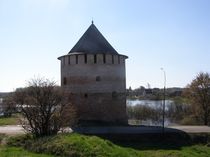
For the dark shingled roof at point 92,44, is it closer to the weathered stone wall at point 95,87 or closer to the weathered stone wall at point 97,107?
the weathered stone wall at point 95,87

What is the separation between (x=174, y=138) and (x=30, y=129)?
853cm

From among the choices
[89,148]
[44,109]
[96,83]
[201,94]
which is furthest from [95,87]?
[89,148]

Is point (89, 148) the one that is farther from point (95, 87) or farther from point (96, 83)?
point (96, 83)

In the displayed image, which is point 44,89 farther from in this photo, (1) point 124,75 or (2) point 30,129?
(1) point 124,75

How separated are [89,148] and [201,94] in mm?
20802

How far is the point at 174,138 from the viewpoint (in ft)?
71.8

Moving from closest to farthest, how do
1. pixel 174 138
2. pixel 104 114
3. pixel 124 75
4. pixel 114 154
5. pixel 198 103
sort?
1. pixel 114 154
2. pixel 174 138
3. pixel 104 114
4. pixel 124 75
5. pixel 198 103

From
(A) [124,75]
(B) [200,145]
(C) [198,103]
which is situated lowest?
(B) [200,145]

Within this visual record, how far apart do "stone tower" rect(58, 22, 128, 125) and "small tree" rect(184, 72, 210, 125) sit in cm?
839

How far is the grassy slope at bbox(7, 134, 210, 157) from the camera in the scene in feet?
47.2

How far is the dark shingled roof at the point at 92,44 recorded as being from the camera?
28.1 meters

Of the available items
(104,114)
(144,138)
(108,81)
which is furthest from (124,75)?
(144,138)

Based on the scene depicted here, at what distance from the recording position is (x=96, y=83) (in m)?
27.5

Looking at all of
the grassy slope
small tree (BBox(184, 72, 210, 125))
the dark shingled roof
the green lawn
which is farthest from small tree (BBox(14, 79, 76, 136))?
small tree (BBox(184, 72, 210, 125))
